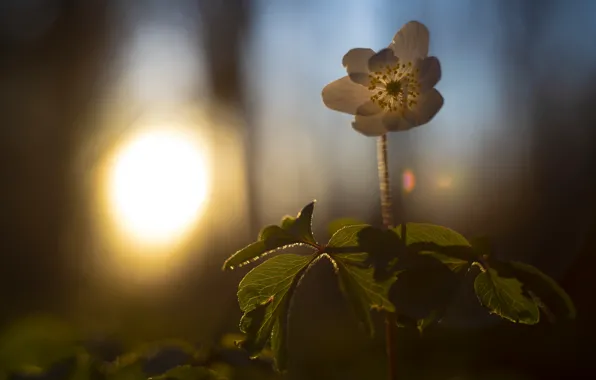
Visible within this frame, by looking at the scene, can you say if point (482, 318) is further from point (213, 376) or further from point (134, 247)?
point (134, 247)

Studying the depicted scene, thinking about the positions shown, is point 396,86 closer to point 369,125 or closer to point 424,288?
point 369,125

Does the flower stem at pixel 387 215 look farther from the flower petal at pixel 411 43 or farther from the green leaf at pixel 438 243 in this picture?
the flower petal at pixel 411 43

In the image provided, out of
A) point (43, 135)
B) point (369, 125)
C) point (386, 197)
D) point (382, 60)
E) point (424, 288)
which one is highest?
point (43, 135)

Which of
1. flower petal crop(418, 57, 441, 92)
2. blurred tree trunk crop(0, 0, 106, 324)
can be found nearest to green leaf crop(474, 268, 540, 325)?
flower petal crop(418, 57, 441, 92)

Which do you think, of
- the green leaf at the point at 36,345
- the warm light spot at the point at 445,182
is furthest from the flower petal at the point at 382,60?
the warm light spot at the point at 445,182

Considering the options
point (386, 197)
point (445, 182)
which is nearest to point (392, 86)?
point (386, 197)

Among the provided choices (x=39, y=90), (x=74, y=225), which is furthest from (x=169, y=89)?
(x=74, y=225)

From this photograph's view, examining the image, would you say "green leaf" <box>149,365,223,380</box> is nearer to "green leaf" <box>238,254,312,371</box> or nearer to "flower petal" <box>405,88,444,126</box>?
"green leaf" <box>238,254,312,371</box>
